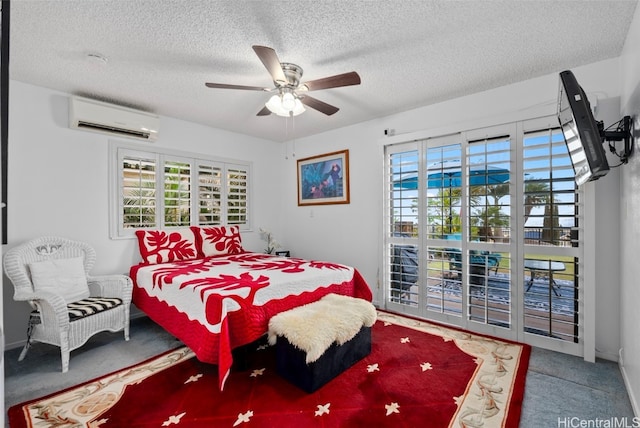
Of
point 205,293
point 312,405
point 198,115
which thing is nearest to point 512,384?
point 312,405

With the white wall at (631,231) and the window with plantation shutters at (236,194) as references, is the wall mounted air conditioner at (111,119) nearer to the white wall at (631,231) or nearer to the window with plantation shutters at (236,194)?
the window with plantation shutters at (236,194)

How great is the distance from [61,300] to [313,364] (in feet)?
6.64

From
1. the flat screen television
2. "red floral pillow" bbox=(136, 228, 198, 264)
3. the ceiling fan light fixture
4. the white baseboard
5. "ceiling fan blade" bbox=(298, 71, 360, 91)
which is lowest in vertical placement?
the white baseboard

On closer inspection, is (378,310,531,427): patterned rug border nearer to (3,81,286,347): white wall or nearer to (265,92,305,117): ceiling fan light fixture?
(265,92,305,117): ceiling fan light fixture

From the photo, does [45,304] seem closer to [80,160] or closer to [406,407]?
[80,160]

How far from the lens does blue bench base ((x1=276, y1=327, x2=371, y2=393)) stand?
2166 millimetres

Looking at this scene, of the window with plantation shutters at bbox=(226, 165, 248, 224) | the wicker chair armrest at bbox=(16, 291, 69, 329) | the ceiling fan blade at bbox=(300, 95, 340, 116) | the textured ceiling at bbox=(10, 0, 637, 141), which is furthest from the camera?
the window with plantation shutters at bbox=(226, 165, 248, 224)

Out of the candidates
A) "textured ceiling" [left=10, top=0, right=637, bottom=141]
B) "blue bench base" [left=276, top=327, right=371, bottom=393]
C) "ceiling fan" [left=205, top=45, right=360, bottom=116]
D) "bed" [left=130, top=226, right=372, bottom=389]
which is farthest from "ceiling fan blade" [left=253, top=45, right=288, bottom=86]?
"blue bench base" [left=276, top=327, right=371, bottom=393]

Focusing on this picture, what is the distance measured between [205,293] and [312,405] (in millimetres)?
1073

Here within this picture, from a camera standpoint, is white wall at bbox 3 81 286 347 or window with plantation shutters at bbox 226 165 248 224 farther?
window with plantation shutters at bbox 226 165 248 224

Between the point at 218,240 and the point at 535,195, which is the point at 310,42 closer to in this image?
the point at 535,195

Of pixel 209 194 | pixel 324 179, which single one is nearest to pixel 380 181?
pixel 324 179

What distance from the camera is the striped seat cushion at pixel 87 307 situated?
2.58 metres

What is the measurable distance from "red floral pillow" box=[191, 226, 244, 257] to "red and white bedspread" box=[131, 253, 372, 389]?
41 cm
